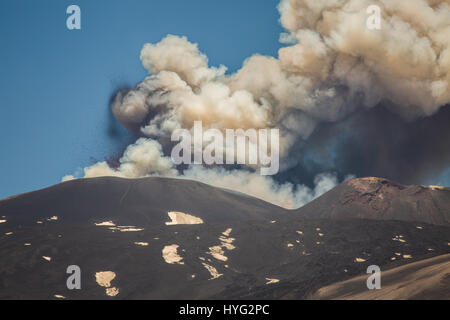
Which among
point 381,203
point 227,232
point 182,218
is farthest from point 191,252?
point 381,203

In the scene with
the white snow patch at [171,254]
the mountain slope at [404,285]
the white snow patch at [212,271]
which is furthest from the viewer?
the white snow patch at [171,254]

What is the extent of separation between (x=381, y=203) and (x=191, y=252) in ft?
141

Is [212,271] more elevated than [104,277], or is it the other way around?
[212,271]

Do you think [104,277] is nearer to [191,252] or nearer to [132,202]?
[191,252]

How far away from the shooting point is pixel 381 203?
3177 inches

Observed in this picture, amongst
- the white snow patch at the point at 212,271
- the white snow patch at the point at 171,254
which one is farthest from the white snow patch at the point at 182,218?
the white snow patch at the point at 212,271

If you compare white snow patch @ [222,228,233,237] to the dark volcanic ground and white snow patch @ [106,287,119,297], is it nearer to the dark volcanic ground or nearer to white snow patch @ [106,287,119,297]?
the dark volcanic ground

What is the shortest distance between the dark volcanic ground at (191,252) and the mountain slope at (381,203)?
14418 millimetres

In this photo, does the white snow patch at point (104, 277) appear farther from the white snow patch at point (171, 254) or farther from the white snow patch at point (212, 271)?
the white snow patch at point (212, 271)

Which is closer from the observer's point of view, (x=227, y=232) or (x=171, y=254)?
(x=171, y=254)

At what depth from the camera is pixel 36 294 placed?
123 feet

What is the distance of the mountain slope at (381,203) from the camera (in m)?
75.2
